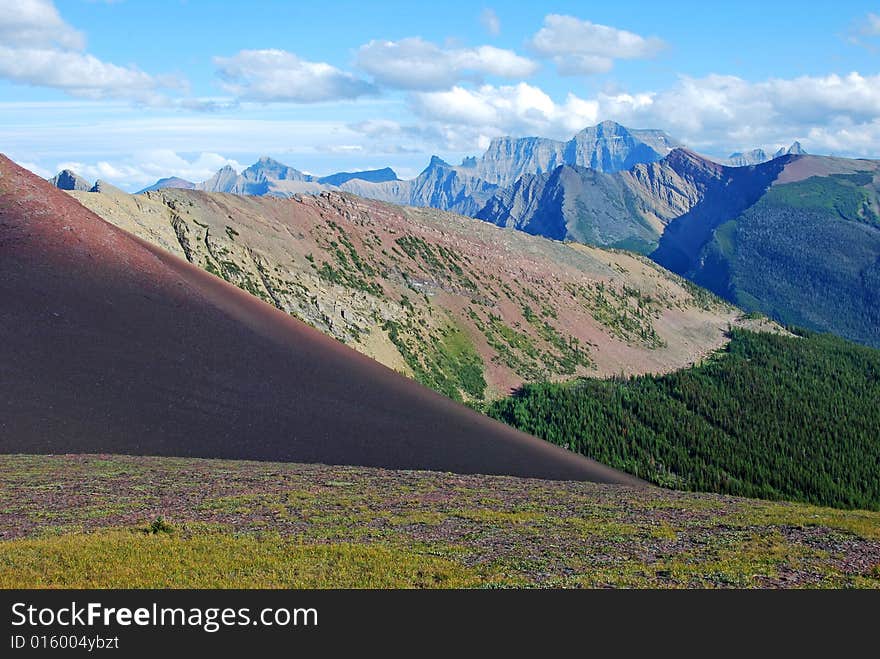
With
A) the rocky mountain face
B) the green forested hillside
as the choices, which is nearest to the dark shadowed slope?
the rocky mountain face

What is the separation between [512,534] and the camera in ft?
120

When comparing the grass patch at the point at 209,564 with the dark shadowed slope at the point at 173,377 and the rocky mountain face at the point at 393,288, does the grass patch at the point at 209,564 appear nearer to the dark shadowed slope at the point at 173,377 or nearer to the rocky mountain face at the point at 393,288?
the dark shadowed slope at the point at 173,377

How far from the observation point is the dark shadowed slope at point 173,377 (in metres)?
67.0

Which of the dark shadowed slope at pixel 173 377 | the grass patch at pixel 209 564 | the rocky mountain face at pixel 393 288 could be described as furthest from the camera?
the rocky mountain face at pixel 393 288

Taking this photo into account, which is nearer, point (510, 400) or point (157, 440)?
point (157, 440)

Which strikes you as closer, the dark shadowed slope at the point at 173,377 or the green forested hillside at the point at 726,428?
the dark shadowed slope at the point at 173,377

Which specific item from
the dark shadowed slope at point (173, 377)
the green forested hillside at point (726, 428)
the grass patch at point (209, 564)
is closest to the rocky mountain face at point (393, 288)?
the green forested hillside at point (726, 428)

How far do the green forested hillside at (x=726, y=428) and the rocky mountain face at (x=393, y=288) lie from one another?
11.8 m

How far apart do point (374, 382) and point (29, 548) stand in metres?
60.3

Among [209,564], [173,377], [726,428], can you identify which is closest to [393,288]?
[726,428]

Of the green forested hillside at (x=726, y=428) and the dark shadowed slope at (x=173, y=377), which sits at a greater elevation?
the dark shadowed slope at (x=173, y=377)

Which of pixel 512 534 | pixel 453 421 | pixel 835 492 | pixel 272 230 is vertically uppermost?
pixel 272 230

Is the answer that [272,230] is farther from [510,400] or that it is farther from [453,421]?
[453,421]

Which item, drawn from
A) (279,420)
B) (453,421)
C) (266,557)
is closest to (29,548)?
(266,557)
